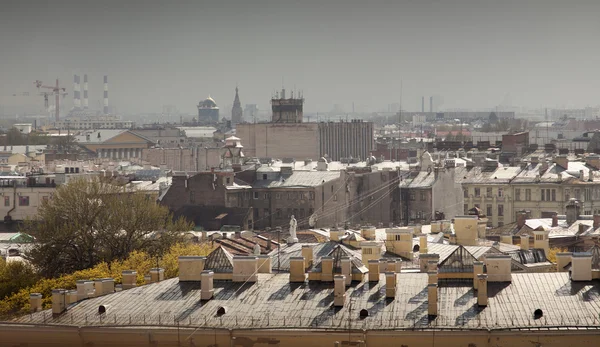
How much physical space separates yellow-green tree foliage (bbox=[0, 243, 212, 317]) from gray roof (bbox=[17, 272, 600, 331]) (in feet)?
16.5

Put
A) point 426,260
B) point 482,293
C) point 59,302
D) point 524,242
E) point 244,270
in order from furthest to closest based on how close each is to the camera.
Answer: point 524,242
point 426,260
point 244,270
point 59,302
point 482,293

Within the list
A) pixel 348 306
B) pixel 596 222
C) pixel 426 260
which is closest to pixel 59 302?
pixel 348 306

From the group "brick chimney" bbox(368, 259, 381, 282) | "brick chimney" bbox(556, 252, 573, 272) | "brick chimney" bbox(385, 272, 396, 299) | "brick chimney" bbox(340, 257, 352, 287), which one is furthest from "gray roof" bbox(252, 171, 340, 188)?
"brick chimney" bbox(385, 272, 396, 299)

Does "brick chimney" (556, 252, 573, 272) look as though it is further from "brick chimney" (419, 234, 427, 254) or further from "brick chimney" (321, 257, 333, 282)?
"brick chimney" (419, 234, 427, 254)

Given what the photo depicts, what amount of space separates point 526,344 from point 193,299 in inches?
338

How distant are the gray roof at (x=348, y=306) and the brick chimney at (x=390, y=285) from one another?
0.41 feet

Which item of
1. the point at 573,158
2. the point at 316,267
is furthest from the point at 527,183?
the point at 316,267

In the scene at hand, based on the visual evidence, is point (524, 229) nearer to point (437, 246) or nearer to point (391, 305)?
point (437, 246)

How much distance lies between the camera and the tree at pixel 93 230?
66938 millimetres

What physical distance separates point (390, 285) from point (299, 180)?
193 feet

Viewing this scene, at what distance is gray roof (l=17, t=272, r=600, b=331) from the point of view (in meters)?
42.9

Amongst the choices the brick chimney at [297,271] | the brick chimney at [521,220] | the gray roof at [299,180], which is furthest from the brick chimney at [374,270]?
the gray roof at [299,180]

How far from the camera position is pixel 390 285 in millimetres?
45281

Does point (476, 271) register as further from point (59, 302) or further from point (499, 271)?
point (59, 302)
